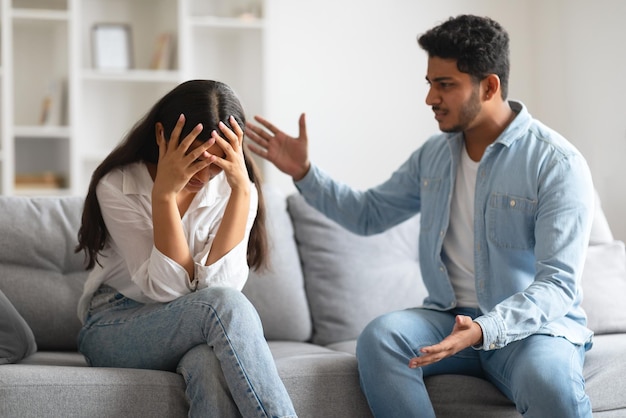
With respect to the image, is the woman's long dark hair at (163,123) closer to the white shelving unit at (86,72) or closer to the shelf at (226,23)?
the white shelving unit at (86,72)

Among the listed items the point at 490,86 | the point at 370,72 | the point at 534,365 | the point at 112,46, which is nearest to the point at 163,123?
the point at 490,86

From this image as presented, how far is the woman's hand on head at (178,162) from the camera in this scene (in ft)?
5.86

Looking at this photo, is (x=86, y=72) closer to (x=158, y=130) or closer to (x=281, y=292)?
(x=281, y=292)

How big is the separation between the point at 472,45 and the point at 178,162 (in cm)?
79

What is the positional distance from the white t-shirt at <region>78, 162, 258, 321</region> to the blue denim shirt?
1.39ft

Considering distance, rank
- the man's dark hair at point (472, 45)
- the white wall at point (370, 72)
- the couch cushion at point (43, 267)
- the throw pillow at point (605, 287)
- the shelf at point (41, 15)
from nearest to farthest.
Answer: the man's dark hair at point (472, 45) < the couch cushion at point (43, 267) < the throw pillow at point (605, 287) < the shelf at point (41, 15) < the white wall at point (370, 72)

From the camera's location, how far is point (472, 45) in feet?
6.87

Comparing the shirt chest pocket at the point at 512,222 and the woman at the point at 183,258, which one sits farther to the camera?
the shirt chest pocket at the point at 512,222

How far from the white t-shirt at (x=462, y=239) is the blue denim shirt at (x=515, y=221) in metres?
0.03

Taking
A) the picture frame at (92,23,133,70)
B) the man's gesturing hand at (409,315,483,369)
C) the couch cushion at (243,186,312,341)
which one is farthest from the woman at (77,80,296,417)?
the picture frame at (92,23,133,70)

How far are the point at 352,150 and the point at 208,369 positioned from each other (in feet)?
9.06

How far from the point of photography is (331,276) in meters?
2.52

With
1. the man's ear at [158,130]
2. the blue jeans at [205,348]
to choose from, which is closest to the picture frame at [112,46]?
the man's ear at [158,130]

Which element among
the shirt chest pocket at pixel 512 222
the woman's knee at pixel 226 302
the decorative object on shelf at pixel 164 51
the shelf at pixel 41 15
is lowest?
the woman's knee at pixel 226 302
